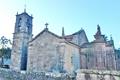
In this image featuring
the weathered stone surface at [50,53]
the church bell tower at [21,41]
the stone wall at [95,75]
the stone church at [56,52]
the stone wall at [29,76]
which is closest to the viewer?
the stone wall at [95,75]

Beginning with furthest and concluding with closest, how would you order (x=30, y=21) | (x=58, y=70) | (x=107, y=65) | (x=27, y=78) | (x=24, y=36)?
(x=30, y=21), (x=24, y=36), (x=107, y=65), (x=58, y=70), (x=27, y=78)

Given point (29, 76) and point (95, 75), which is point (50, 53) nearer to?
point (29, 76)

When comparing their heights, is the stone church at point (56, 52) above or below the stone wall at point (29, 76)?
above

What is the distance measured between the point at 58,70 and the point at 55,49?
3.19m

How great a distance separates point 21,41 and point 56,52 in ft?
26.8

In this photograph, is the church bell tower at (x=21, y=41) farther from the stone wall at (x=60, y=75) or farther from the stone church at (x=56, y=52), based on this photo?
the stone wall at (x=60, y=75)

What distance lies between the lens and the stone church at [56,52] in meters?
24.7

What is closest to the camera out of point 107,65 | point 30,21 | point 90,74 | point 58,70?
point 90,74

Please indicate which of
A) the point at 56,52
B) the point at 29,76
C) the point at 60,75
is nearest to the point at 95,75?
the point at 60,75

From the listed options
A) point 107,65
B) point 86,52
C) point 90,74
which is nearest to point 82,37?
point 86,52

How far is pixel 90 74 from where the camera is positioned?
33.7ft

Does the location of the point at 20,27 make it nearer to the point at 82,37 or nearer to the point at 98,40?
the point at 82,37

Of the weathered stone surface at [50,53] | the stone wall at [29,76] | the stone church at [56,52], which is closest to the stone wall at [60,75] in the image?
the stone wall at [29,76]

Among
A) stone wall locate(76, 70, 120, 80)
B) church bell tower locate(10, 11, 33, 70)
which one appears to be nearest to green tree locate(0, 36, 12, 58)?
church bell tower locate(10, 11, 33, 70)
